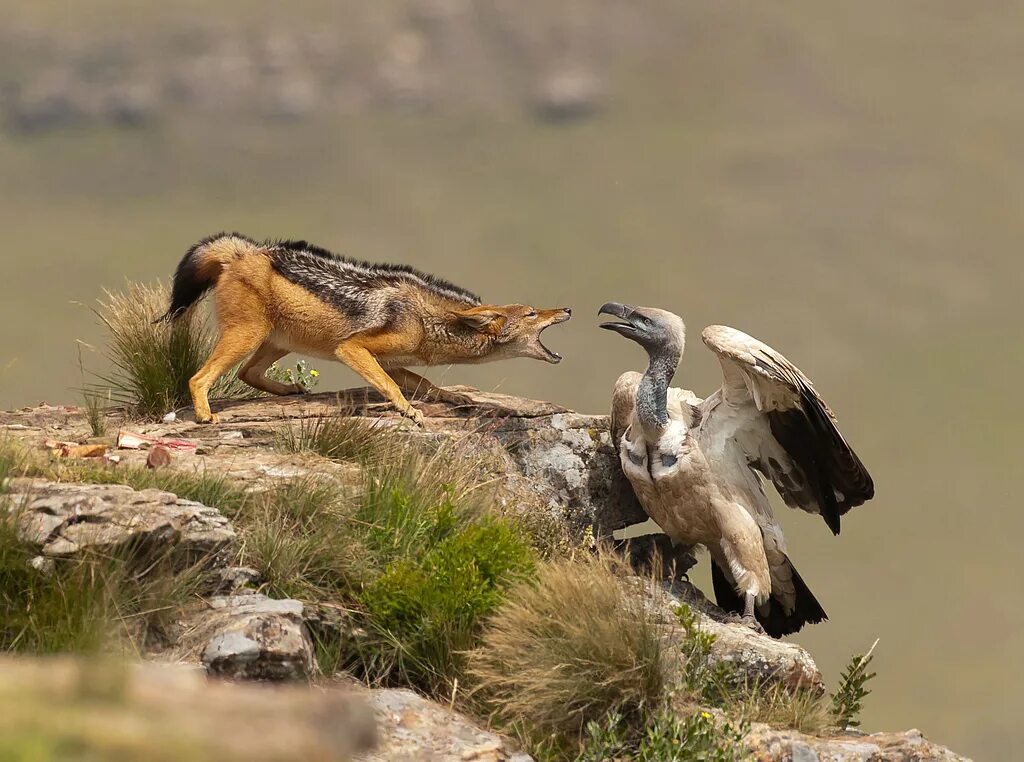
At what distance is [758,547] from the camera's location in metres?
10.6

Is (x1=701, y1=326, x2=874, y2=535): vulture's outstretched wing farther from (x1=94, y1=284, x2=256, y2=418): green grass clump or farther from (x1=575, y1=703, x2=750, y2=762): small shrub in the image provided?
(x1=94, y1=284, x2=256, y2=418): green grass clump

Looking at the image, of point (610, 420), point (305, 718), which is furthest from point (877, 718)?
point (305, 718)

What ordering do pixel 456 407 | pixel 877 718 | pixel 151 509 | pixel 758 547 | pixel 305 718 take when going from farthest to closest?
pixel 877 718 → pixel 456 407 → pixel 758 547 → pixel 151 509 → pixel 305 718

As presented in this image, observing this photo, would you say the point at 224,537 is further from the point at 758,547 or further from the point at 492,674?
the point at 758,547

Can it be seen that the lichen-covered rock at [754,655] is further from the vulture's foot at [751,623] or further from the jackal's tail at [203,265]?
the jackal's tail at [203,265]

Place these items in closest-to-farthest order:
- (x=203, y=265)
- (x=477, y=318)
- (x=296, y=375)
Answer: (x=203, y=265)
(x=477, y=318)
(x=296, y=375)

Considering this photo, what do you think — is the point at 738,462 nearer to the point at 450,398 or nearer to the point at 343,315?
the point at 450,398

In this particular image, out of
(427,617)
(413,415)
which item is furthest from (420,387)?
(427,617)

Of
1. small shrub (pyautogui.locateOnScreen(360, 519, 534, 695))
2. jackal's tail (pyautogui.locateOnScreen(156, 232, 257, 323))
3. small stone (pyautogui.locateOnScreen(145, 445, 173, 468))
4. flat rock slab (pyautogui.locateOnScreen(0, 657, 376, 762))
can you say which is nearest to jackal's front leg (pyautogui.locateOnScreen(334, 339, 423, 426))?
jackal's tail (pyautogui.locateOnScreen(156, 232, 257, 323))

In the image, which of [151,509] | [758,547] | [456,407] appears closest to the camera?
[151,509]

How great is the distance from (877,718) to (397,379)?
8133 cm

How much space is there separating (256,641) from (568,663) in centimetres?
181

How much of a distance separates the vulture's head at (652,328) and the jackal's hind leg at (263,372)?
310cm

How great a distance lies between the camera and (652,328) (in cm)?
1116
